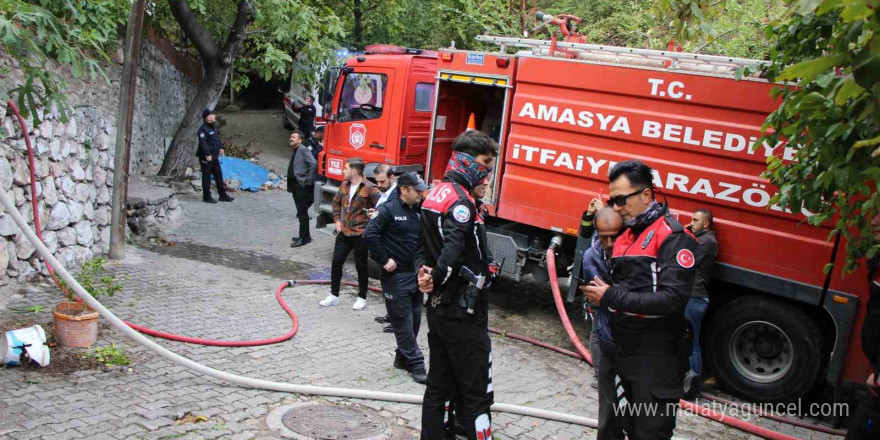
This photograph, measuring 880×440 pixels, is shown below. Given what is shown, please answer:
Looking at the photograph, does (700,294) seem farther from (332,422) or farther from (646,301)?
(332,422)

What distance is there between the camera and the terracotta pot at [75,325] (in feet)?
19.3

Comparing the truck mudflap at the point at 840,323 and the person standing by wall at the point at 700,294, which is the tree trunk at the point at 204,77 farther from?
the truck mudflap at the point at 840,323

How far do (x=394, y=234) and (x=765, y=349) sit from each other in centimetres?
352

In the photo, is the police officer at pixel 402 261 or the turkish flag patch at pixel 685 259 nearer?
the turkish flag patch at pixel 685 259

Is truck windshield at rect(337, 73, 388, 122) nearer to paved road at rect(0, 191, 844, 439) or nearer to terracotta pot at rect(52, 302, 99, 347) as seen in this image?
paved road at rect(0, 191, 844, 439)

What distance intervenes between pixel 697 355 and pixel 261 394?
3.81m

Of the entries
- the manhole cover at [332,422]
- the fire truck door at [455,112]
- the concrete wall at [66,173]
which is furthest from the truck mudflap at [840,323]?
the concrete wall at [66,173]

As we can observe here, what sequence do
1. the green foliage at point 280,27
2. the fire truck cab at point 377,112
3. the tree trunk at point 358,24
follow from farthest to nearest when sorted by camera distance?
the tree trunk at point 358,24 < the green foliage at point 280,27 < the fire truck cab at point 377,112

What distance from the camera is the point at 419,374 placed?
238 inches

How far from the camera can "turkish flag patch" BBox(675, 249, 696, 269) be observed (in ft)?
12.3

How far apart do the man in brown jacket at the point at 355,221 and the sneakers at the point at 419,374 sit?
2018 millimetres

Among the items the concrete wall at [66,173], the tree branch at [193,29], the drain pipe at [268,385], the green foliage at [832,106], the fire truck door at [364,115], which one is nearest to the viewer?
the green foliage at [832,106]

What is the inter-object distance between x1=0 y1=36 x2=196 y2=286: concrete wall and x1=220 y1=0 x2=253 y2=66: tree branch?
14.2ft

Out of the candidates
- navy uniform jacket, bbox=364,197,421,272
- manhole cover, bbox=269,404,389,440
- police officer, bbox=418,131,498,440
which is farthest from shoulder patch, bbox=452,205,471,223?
navy uniform jacket, bbox=364,197,421,272
